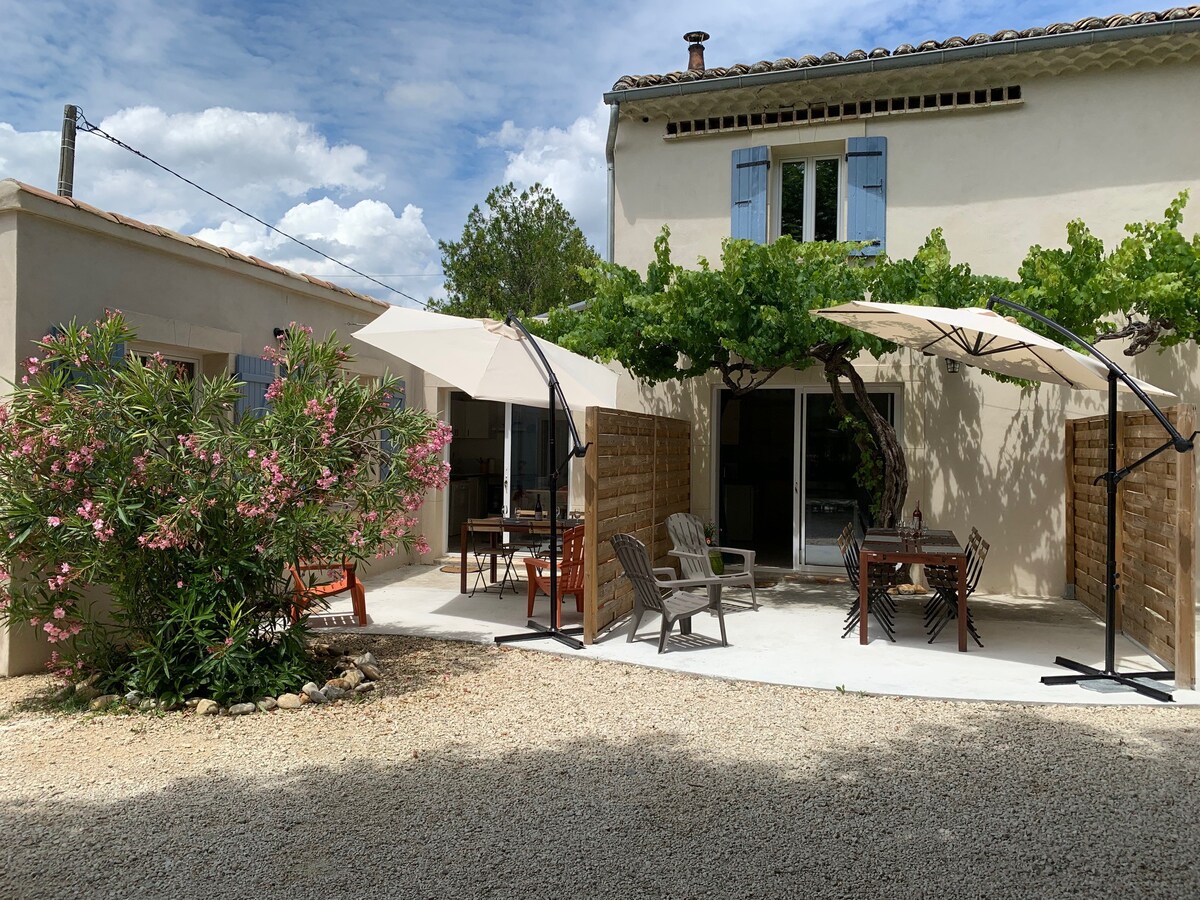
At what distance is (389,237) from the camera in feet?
120

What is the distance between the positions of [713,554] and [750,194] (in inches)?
170

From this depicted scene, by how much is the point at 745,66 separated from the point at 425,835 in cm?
927

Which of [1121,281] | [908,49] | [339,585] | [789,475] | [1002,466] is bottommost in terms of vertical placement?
[339,585]

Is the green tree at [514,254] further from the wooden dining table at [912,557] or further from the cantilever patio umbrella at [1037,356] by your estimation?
the wooden dining table at [912,557]

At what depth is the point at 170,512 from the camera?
5.30 meters

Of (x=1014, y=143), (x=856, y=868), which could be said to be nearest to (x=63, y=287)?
(x=856, y=868)

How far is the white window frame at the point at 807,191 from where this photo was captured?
34.7ft

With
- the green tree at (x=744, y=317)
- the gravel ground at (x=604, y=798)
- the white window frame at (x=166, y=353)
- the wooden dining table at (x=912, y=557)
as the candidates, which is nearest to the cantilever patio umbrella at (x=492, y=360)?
the green tree at (x=744, y=317)

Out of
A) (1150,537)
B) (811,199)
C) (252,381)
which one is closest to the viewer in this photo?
(1150,537)

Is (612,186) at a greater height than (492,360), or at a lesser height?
greater

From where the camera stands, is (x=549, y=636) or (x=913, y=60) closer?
(x=549, y=636)

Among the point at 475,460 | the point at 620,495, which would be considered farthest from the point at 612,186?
the point at 620,495

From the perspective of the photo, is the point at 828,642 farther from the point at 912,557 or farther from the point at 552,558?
the point at 552,558

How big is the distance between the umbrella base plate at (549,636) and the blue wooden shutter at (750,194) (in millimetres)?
5513
